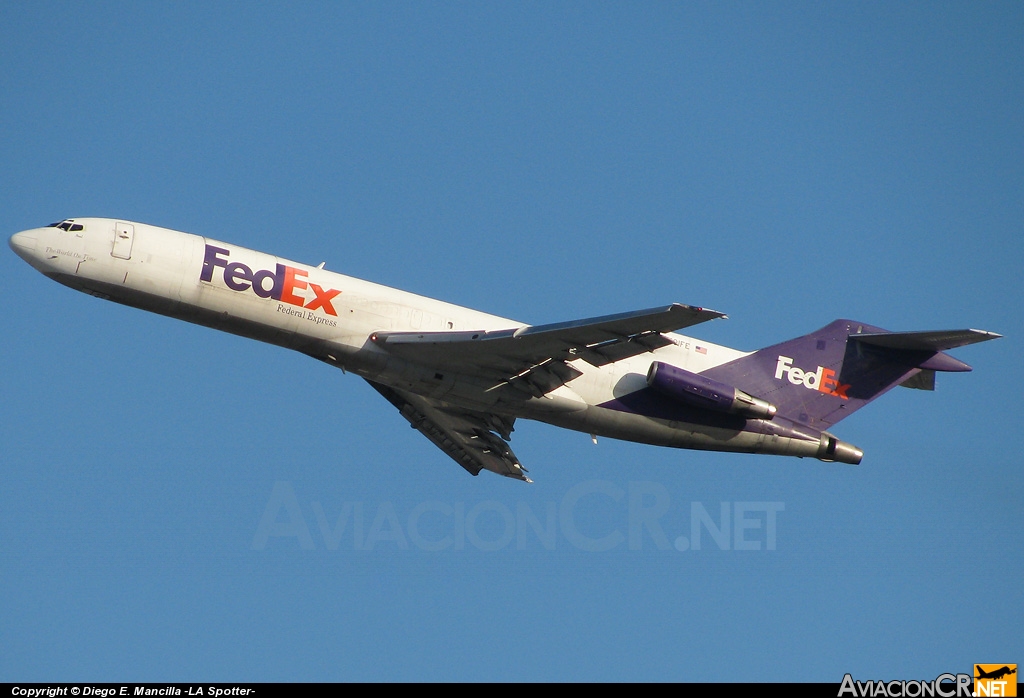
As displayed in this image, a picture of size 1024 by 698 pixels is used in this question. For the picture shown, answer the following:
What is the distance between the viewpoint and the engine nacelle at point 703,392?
95.6ft

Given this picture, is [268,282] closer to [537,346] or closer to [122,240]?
[122,240]

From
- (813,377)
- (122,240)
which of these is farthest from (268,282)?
(813,377)

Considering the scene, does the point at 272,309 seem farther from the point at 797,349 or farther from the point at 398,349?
the point at 797,349

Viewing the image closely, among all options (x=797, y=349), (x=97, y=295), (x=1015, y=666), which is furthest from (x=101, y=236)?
(x=1015, y=666)

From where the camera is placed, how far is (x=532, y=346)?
27406mm

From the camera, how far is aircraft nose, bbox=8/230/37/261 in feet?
90.8

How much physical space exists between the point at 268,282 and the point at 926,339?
1819 cm

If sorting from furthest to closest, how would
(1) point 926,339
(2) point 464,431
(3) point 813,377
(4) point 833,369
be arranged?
1. (2) point 464,431
2. (4) point 833,369
3. (3) point 813,377
4. (1) point 926,339

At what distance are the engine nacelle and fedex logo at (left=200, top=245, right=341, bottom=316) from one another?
8.83m

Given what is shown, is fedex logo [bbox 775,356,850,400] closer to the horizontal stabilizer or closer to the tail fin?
the tail fin

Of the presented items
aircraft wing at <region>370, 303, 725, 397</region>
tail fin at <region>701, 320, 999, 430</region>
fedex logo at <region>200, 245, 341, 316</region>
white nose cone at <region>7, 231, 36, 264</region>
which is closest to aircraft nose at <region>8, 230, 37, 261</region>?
white nose cone at <region>7, 231, 36, 264</region>

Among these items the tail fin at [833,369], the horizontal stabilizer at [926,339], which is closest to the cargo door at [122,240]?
the tail fin at [833,369]

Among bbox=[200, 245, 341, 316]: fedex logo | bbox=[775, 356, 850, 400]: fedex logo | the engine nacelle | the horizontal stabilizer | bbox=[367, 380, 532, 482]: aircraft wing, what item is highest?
the horizontal stabilizer

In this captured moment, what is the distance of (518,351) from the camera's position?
90.6ft
